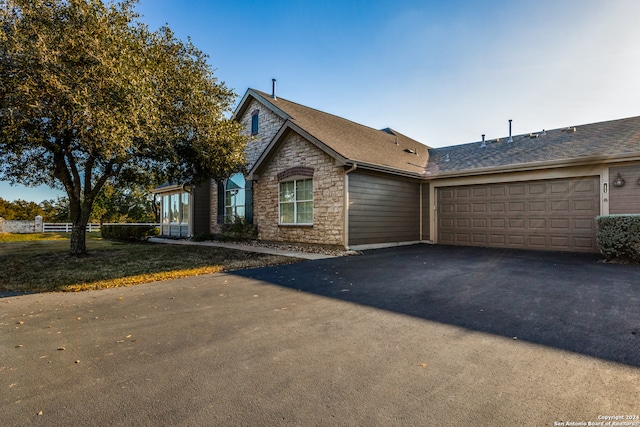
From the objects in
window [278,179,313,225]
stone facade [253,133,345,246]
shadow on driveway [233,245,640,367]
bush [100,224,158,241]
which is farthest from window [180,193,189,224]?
shadow on driveway [233,245,640,367]

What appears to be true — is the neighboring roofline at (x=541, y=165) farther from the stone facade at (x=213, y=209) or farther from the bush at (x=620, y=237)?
the stone facade at (x=213, y=209)

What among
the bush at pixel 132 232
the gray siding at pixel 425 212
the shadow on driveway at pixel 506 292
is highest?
the gray siding at pixel 425 212

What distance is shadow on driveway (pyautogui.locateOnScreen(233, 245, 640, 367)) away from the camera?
3498mm

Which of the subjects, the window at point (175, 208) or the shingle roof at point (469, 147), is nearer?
the shingle roof at point (469, 147)

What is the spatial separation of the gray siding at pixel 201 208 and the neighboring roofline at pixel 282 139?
190 inches

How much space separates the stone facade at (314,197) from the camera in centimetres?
1100

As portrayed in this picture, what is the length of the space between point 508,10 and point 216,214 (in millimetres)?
14544

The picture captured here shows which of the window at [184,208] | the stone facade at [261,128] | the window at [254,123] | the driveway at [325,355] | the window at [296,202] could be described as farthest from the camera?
the window at [184,208]

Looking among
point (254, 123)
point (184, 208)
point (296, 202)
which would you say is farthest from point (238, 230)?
point (184, 208)

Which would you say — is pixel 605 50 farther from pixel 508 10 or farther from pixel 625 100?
pixel 625 100

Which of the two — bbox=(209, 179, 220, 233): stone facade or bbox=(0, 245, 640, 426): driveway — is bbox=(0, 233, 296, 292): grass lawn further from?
bbox=(209, 179, 220, 233): stone facade

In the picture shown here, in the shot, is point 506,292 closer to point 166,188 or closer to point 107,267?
point 107,267

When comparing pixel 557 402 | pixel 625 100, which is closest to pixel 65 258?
pixel 557 402

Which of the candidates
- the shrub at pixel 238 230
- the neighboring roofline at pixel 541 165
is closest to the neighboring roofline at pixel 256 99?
the shrub at pixel 238 230
